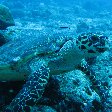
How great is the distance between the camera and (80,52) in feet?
11.3

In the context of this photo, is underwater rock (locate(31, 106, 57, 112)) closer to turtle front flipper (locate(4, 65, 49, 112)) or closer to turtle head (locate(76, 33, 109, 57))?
turtle front flipper (locate(4, 65, 49, 112))

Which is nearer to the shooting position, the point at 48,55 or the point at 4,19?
the point at 48,55

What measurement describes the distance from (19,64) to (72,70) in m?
1.05

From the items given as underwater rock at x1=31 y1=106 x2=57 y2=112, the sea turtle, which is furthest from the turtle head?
underwater rock at x1=31 y1=106 x2=57 y2=112

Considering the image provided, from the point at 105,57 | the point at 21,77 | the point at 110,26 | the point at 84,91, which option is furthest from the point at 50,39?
the point at 110,26

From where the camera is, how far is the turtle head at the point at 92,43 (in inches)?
129

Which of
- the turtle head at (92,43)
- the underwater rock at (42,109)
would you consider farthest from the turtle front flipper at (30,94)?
the turtle head at (92,43)

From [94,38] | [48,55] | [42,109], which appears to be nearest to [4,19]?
[48,55]

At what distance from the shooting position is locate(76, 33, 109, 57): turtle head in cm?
327

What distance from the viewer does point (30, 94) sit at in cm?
262

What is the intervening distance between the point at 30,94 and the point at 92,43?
58.5 inches

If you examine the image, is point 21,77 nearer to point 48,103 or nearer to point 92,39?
point 48,103

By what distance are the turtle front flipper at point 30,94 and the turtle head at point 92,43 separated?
91cm

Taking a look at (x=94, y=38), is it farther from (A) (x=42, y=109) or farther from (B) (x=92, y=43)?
(A) (x=42, y=109)
